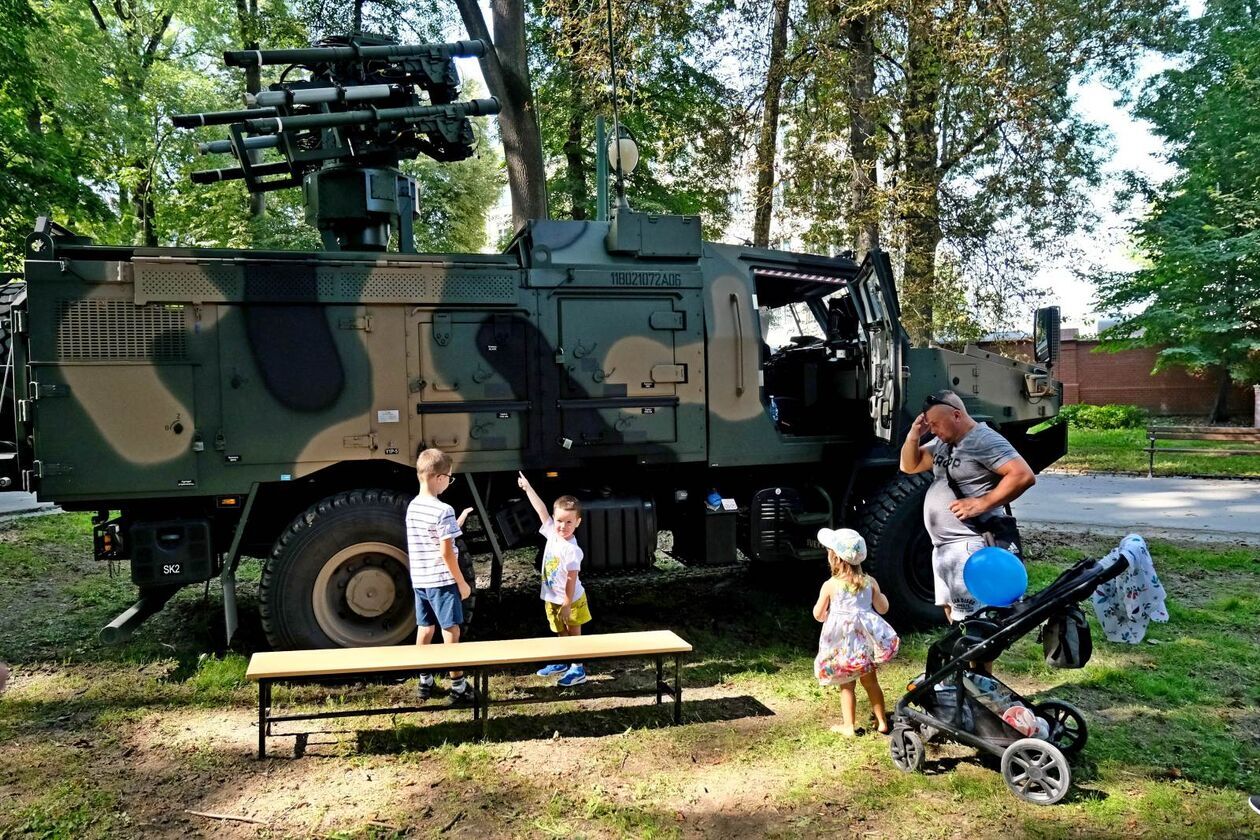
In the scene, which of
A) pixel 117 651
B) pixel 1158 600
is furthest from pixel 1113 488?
pixel 117 651

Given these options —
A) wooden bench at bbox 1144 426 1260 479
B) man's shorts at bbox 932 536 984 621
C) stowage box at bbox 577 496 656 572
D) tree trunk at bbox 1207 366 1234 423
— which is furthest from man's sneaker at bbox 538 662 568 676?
tree trunk at bbox 1207 366 1234 423

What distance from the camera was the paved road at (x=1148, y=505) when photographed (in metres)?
10.1

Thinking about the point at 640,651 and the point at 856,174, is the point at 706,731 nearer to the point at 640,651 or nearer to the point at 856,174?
the point at 640,651

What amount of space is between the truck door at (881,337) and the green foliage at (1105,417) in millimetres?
18415

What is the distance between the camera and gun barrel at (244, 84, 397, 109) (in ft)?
20.1

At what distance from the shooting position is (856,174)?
41.2 ft

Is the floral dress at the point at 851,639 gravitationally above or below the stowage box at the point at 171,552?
below

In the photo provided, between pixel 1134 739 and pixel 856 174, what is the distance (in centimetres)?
964

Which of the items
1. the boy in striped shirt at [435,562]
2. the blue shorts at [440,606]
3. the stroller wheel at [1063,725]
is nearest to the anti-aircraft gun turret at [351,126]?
the boy in striped shirt at [435,562]

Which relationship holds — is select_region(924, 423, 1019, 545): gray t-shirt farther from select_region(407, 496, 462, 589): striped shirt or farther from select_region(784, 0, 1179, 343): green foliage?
select_region(784, 0, 1179, 343): green foliage

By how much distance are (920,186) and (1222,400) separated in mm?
15688

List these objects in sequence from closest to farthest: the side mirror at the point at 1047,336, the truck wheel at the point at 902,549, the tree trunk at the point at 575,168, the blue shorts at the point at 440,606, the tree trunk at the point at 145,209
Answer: the blue shorts at the point at 440,606
the truck wheel at the point at 902,549
the side mirror at the point at 1047,336
the tree trunk at the point at 575,168
the tree trunk at the point at 145,209

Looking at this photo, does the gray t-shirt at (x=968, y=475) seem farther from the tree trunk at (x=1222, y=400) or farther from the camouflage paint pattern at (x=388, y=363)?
the tree trunk at (x=1222, y=400)

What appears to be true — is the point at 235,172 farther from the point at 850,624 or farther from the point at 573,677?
the point at 850,624
